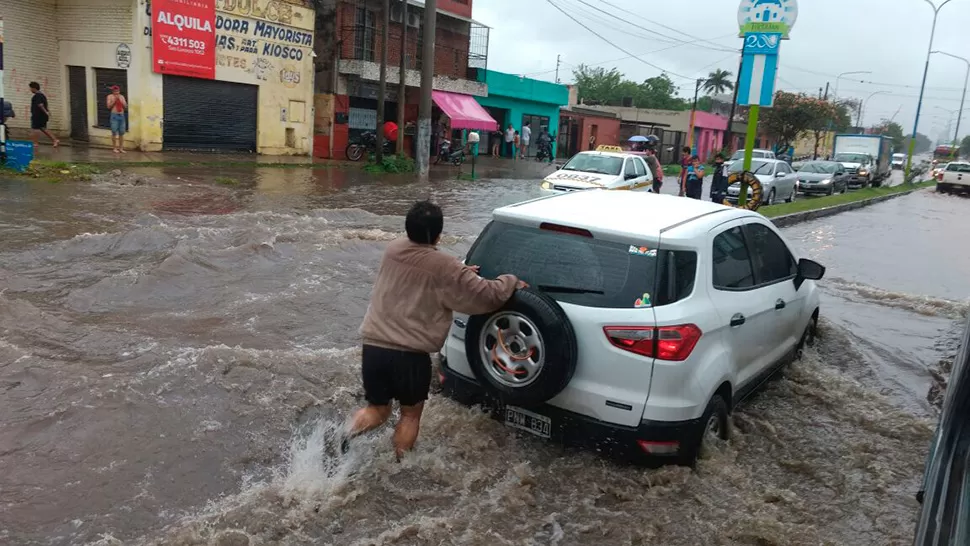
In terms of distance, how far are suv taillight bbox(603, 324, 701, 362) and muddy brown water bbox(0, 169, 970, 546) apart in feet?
2.58

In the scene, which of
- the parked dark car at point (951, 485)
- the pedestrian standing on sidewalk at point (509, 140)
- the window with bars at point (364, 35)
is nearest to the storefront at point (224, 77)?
the window with bars at point (364, 35)

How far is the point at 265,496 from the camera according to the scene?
158 inches

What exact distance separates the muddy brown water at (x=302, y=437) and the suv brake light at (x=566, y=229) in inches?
49.6

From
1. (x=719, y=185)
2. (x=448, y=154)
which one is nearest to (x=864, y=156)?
(x=448, y=154)

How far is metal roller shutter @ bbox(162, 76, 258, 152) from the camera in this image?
2209 centimetres

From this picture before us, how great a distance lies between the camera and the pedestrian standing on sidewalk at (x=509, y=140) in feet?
122

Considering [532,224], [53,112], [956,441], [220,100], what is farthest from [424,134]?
[956,441]

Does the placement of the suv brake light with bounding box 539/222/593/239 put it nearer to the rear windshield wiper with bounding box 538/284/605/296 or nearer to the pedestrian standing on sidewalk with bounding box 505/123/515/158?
the rear windshield wiper with bounding box 538/284/605/296

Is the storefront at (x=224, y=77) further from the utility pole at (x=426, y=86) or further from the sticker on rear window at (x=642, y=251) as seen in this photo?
the sticker on rear window at (x=642, y=251)

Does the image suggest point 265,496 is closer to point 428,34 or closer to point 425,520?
point 425,520

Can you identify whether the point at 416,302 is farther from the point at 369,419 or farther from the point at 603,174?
the point at 603,174

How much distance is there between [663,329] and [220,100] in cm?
2263

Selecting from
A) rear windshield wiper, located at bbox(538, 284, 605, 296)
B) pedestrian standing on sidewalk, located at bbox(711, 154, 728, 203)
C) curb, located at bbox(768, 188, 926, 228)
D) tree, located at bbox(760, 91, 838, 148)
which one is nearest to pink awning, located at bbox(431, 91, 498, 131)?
curb, located at bbox(768, 188, 926, 228)

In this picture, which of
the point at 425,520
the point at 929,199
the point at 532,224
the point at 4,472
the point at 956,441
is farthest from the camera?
the point at 929,199
